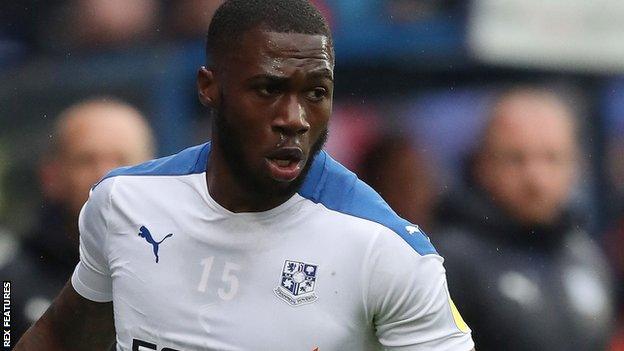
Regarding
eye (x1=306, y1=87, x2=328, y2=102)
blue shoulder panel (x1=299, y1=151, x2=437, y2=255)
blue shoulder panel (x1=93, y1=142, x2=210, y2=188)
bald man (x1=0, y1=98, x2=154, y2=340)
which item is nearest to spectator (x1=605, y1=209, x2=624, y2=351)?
bald man (x1=0, y1=98, x2=154, y2=340)

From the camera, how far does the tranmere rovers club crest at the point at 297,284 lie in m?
2.58

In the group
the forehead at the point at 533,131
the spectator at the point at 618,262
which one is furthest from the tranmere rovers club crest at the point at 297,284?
the spectator at the point at 618,262

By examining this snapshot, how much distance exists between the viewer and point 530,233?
13.7 ft

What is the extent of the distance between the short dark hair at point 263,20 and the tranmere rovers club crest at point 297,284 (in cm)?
48

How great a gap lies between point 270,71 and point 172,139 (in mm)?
1619

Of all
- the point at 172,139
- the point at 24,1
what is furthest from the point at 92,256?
the point at 24,1

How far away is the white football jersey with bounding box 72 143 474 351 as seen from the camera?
8.32ft

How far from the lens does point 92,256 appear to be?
3.00 m

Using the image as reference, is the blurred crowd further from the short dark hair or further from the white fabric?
the short dark hair

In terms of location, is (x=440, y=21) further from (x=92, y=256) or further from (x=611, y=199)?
(x=92, y=256)

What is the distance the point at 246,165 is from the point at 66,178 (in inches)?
63.8

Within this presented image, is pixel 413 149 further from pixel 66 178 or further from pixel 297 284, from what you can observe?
pixel 297 284

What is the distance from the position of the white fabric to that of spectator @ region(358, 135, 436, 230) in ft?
4.55

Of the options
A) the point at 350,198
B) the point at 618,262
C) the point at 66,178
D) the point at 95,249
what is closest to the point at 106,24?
the point at 66,178
